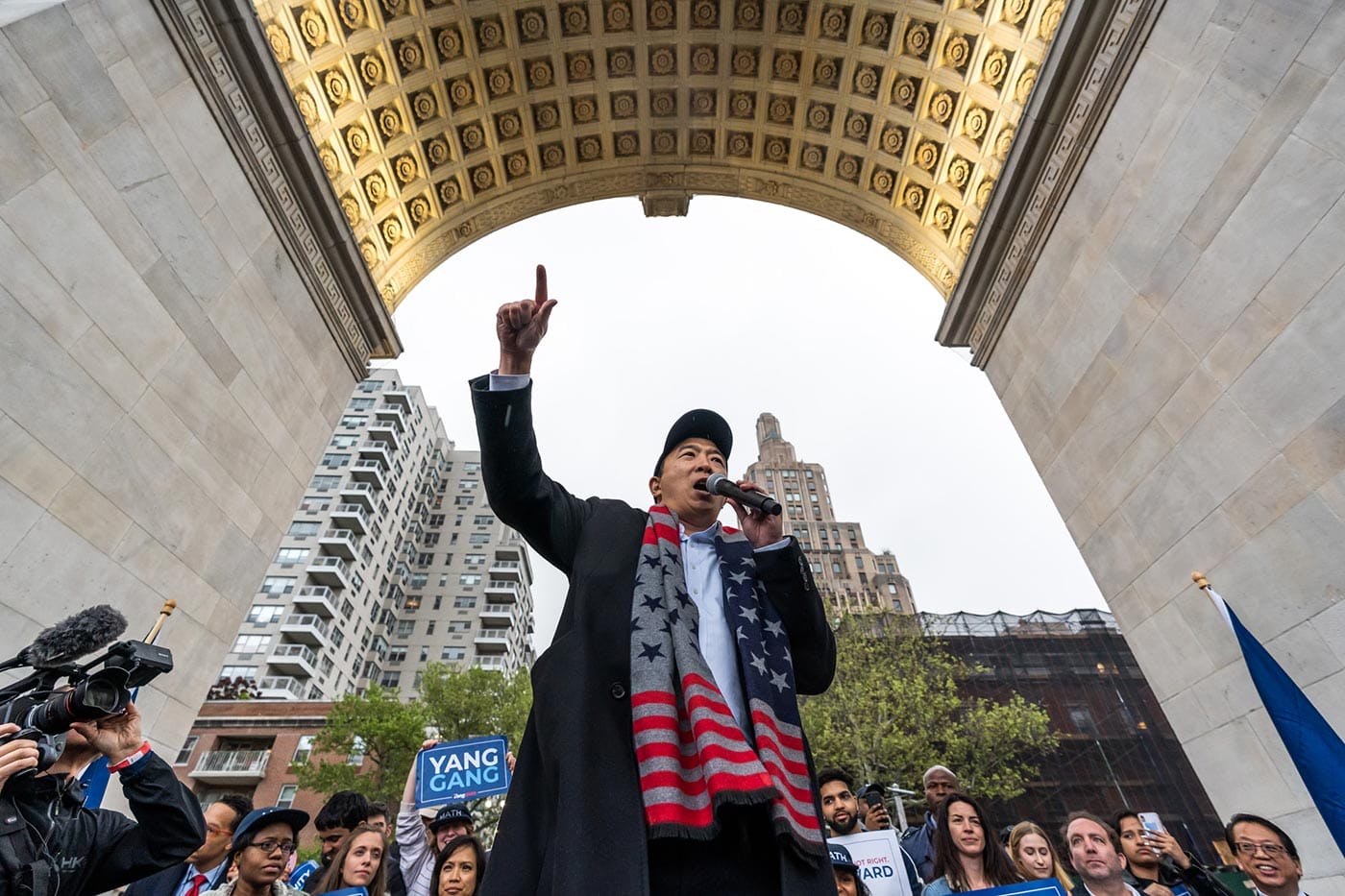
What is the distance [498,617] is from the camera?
54219mm

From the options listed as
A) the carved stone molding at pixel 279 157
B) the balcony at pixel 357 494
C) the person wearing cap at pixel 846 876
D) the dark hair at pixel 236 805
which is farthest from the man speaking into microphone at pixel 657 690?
the balcony at pixel 357 494

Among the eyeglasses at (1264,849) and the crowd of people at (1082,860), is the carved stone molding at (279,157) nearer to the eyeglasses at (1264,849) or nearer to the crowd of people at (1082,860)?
the crowd of people at (1082,860)

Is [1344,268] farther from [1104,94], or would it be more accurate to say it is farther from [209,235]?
[209,235]

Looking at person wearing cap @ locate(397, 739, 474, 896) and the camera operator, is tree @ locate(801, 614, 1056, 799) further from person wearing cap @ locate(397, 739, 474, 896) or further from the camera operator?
the camera operator

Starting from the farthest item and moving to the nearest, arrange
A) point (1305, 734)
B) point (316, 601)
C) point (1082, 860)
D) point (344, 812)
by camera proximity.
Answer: point (316, 601), point (344, 812), point (1305, 734), point (1082, 860)

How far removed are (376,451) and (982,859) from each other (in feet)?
174

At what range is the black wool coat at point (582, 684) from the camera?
1.47m

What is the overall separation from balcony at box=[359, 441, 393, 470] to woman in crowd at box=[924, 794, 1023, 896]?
52.7 m

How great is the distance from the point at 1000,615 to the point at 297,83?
4435cm

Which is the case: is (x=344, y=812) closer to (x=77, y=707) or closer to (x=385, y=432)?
(x=77, y=707)

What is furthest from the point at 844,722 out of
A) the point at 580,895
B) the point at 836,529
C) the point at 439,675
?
the point at 836,529

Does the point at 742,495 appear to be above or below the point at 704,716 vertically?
above

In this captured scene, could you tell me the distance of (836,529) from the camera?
286 feet

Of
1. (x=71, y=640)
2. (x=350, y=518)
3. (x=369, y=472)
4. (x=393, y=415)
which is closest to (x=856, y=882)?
(x=71, y=640)
